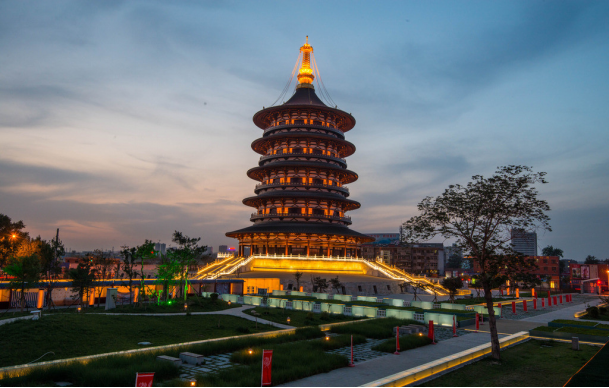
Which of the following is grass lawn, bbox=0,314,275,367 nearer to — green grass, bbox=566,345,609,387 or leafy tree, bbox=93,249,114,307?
green grass, bbox=566,345,609,387

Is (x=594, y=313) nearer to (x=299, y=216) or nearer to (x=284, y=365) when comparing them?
(x=284, y=365)

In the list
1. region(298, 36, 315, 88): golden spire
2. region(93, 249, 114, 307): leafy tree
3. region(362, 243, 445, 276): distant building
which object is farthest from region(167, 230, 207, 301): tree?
region(362, 243, 445, 276): distant building

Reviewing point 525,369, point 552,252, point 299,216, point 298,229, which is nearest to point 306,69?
point 299,216

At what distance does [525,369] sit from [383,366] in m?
5.55

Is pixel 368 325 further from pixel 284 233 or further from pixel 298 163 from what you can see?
pixel 298 163

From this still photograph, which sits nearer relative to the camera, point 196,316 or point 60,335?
point 60,335

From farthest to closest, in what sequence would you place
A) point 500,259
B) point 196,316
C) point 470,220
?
1. point 196,316
2. point 470,220
3. point 500,259

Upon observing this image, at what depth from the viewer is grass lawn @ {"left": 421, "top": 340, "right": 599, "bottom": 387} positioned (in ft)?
43.7

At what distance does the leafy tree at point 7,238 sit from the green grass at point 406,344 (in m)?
62.0

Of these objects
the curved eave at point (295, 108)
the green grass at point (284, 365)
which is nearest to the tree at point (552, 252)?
the curved eave at point (295, 108)

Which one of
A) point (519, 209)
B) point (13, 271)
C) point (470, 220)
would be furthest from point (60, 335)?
point (519, 209)

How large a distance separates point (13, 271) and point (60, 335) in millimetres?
14868

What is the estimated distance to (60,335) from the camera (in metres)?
17.5

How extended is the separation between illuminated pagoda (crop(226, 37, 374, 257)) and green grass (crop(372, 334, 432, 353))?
42139 millimetres
